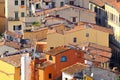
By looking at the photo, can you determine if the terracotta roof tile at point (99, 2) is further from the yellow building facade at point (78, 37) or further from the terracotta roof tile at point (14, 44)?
the terracotta roof tile at point (14, 44)

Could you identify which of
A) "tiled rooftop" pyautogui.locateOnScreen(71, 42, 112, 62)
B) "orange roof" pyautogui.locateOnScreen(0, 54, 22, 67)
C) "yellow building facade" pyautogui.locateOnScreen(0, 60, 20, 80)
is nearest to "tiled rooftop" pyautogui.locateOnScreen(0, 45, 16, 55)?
"orange roof" pyautogui.locateOnScreen(0, 54, 22, 67)

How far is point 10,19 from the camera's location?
2579 inches

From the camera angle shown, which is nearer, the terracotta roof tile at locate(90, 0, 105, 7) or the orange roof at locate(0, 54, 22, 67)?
the orange roof at locate(0, 54, 22, 67)

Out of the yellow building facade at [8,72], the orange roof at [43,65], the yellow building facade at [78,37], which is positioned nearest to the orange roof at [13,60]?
the yellow building facade at [8,72]

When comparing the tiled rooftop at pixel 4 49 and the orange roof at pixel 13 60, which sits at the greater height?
the tiled rooftop at pixel 4 49

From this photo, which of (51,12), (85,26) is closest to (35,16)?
(51,12)

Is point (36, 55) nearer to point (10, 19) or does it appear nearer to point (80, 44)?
point (80, 44)

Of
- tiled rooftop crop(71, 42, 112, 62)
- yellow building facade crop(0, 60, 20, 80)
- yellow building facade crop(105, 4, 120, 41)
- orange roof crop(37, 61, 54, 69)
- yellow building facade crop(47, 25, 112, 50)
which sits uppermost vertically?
yellow building facade crop(105, 4, 120, 41)

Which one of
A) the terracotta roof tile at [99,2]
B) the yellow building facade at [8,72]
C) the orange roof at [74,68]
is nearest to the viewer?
the orange roof at [74,68]

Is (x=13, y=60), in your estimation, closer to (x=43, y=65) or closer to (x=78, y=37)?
(x=43, y=65)

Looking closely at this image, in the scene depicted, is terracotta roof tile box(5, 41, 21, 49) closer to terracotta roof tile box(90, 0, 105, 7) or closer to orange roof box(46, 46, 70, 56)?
orange roof box(46, 46, 70, 56)

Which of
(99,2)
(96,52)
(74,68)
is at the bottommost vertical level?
(74,68)

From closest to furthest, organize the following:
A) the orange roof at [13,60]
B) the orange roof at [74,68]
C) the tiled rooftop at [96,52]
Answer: the orange roof at [74,68] → the orange roof at [13,60] → the tiled rooftop at [96,52]

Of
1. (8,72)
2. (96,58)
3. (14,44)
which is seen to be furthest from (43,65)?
(14,44)
